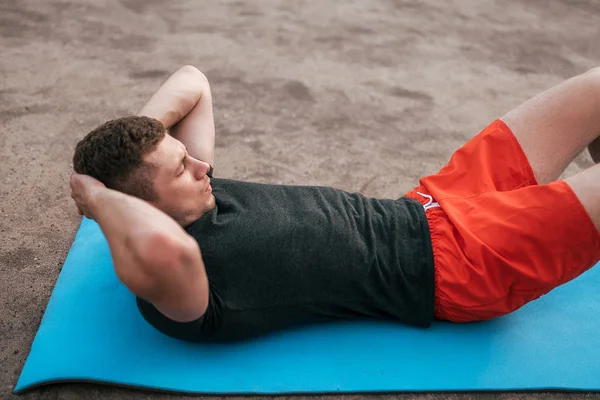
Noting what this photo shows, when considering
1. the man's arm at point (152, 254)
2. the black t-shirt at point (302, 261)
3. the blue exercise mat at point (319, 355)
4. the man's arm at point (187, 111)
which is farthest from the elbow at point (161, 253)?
the man's arm at point (187, 111)

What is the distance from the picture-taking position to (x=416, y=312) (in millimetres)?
1741

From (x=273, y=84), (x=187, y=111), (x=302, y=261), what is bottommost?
(x=273, y=84)

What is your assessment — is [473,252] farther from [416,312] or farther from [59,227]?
[59,227]

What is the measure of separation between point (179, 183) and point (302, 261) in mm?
358

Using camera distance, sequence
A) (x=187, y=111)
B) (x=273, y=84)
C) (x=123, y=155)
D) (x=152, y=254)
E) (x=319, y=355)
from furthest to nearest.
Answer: (x=273, y=84), (x=187, y=111), (x=319, y=355), (x=123, y=155), (x=152, y=254)

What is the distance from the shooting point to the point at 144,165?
151cm

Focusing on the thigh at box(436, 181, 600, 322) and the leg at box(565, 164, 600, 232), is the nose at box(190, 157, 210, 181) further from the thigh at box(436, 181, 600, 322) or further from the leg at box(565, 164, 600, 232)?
the leg at box(565, 164, 600, 232)

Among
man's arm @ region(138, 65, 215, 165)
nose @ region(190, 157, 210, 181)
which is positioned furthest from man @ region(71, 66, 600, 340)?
man's arm @ region(138, 65, 215, 165)

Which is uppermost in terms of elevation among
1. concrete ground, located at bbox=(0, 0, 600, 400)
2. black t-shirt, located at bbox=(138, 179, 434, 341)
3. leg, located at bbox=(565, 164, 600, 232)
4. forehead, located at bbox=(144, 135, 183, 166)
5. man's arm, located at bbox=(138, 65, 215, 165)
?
leg, located at bbox=(565, 164, 600, 232)

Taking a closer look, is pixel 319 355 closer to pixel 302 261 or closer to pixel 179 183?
pixel 302 261

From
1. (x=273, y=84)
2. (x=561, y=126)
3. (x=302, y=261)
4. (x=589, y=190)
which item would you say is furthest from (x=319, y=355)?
(x=273, y=84)

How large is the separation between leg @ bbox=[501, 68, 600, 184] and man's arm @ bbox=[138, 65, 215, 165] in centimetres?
92

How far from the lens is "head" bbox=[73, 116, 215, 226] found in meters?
1.50

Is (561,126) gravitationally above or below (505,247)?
above
